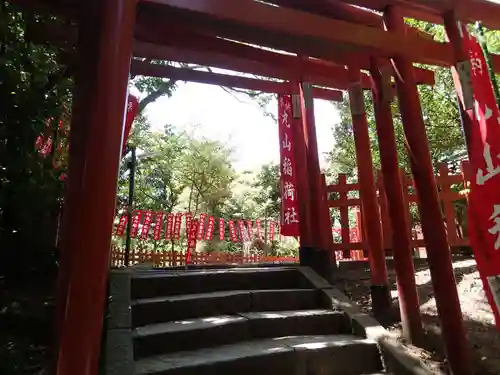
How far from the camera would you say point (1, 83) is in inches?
119

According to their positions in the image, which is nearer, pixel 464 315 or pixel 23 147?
pixel 23 147

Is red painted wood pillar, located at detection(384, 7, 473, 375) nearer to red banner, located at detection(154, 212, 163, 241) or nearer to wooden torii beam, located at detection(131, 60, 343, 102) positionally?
wooden torii beam, located at detection(131, 60, 343, 102)

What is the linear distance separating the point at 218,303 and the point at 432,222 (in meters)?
2.10

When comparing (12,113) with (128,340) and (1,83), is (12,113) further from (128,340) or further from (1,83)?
(128,340)

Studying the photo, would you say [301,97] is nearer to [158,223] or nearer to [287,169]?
[287,169]

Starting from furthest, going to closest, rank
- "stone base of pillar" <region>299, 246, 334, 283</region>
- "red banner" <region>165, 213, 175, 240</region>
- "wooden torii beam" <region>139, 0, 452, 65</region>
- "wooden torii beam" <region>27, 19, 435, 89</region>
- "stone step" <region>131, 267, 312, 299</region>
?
"red banner" <region>165, 213, 175, 240</region>, "stone base of pillar" <region>299, 246, 334, 283</region>, "wooden torii beam" <region>27, 19, 435, 89</region>, "stone step" <region>131, 267, 312, 299</region>, "wooden torii beam" <region>139, 0, 452, 65</region>

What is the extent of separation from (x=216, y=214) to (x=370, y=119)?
933 cm

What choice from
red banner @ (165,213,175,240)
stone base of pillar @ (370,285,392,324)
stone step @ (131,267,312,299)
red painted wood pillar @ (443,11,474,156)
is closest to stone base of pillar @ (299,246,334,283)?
stone step @ (131,267,312,299)

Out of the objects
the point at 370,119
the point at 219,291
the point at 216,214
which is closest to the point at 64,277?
the point at 219,291

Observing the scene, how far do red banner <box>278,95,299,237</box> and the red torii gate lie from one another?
642 mm

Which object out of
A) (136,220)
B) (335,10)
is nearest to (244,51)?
(335,10)

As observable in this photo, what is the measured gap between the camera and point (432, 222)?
344 cm

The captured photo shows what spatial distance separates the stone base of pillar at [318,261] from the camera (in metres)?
5.02

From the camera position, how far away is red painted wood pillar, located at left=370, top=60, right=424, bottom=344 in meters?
3.74
